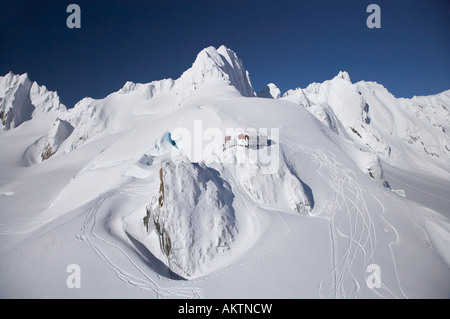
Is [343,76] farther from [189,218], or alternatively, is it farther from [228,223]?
[189,218]

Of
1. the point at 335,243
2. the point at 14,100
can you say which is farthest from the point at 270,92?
the point at 14,100

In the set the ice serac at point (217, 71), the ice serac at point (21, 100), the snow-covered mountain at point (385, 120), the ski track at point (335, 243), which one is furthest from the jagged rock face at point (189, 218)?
the ice serac at point (21, 100)

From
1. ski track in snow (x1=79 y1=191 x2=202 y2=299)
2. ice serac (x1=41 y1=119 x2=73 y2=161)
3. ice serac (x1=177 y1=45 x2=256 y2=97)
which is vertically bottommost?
ski track in snow (x1=79 y1=191 x2=202 y2=299)

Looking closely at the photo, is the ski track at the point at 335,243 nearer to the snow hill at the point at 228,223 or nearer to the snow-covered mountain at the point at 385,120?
the snow hill at the point at 228,223

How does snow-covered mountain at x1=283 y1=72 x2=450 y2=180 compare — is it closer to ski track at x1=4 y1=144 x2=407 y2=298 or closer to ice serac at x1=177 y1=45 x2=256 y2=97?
ice serac at x1=177 y1=45 x2=256 y2=97

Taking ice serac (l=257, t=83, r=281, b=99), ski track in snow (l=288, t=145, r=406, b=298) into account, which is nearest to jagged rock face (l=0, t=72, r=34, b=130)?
ice serac (l=257, t=83, r=281, b=99)

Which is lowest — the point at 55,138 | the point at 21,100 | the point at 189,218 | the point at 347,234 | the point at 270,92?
the point at 347,234
